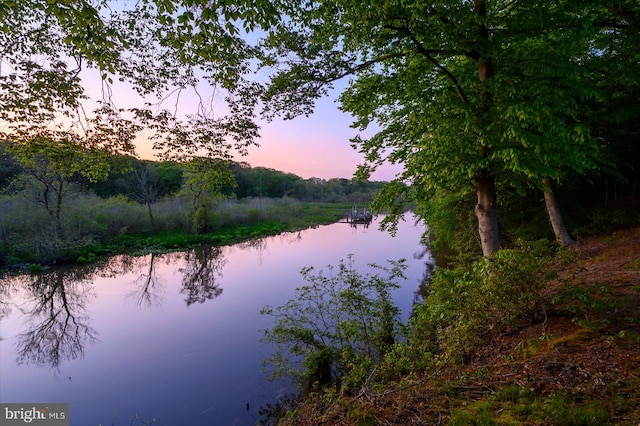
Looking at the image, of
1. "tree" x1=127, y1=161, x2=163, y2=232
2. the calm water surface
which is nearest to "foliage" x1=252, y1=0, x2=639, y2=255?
the calm water surface

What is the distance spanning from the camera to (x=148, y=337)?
10.3 m

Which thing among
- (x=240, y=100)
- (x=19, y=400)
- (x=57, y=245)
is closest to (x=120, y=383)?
(x=19, y=400)

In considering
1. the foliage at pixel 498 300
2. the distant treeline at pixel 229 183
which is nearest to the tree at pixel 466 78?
the foliage at pixel 498 300

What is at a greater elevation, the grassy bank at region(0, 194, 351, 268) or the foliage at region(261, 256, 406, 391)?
the grassy bank at region(0, 194, 351, 268)

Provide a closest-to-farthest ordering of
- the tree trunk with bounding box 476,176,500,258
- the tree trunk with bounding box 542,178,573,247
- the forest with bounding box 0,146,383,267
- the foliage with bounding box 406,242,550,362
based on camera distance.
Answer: the foliage with bounding box 406,242,550,362 → the tree trunk with bounding box 476,176,500,258 → the forest with bounding box 0,146,383,267 → the tree trunk with bounding box 542,178,573,247

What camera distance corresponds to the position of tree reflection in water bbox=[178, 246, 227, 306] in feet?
48.8

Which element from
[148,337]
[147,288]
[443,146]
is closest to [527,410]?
[443,146]

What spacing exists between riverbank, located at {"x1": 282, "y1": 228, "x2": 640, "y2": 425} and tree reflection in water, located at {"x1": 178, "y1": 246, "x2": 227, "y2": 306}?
38.3 feet

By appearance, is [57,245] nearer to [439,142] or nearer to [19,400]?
[19,400]

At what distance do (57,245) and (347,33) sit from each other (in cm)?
2288

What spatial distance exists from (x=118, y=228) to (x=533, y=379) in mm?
31907

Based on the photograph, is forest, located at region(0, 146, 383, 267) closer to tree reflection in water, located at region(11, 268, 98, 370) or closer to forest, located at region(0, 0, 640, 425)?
forest, located at region(0, 0, 640, 425)

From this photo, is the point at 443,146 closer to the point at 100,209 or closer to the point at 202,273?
the point at 202,273

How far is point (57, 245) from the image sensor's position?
63.3 feet
